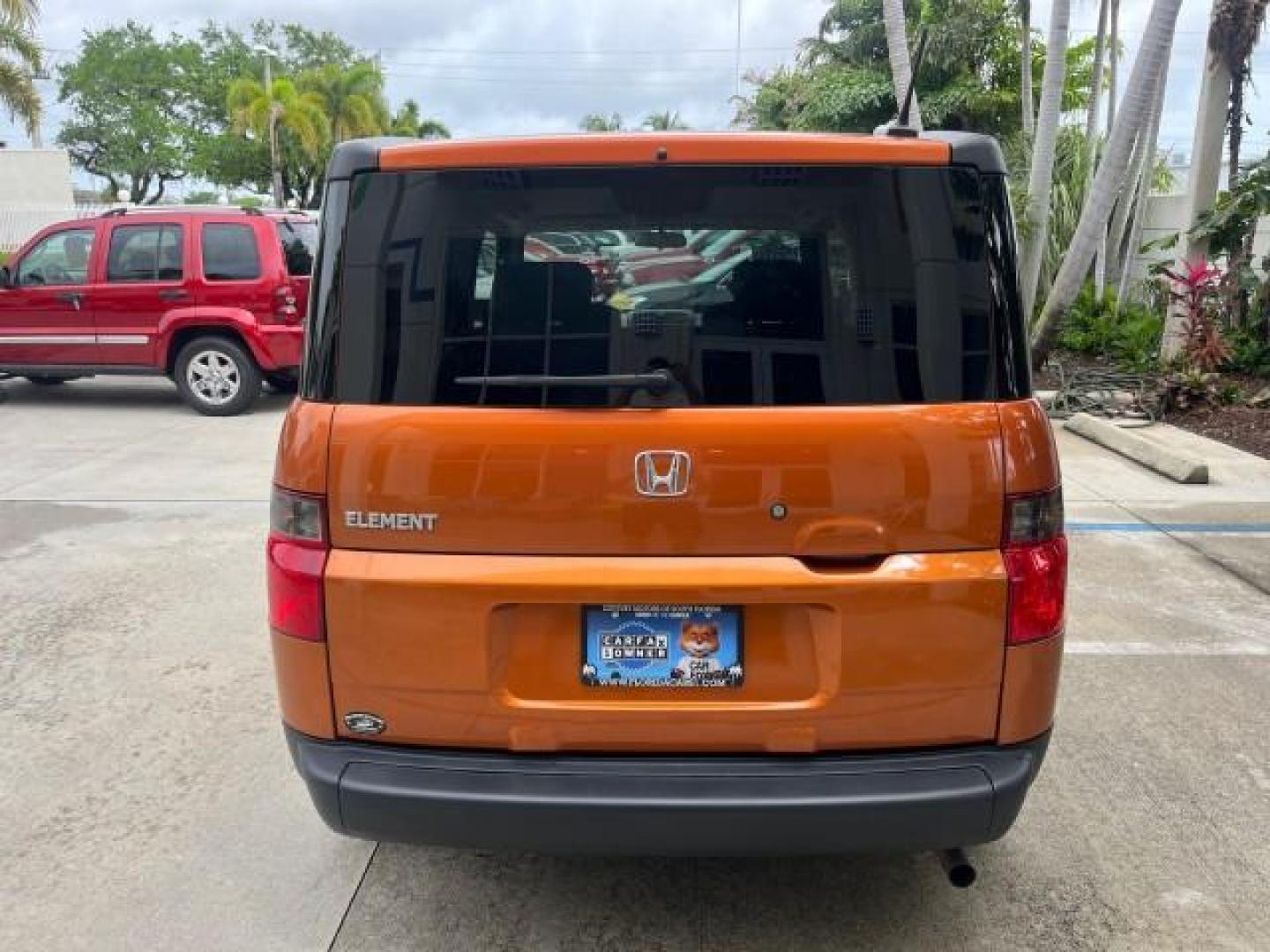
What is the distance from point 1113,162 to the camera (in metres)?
9.84

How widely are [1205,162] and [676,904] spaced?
37.0ft

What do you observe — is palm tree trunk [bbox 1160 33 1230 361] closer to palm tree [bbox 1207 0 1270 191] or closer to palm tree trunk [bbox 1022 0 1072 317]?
palm tree [bbox 1207 0 1270 191]

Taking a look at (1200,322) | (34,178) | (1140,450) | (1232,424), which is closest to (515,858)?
(1140,450)

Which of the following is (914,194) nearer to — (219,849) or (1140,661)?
(219,849)

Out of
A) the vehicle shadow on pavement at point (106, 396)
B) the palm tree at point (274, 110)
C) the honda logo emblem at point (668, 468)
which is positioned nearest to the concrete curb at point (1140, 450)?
the honda logo emblem at point (668, 468)

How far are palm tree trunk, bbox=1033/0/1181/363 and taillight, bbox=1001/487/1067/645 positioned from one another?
26.9 feet

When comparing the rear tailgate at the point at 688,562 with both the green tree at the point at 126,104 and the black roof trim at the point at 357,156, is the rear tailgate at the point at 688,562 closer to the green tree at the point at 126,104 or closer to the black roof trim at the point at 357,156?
the black roof trim at the point at 357,156

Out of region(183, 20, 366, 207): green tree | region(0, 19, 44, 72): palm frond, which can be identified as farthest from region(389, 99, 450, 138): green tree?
region(0, 19, 44, 72): palm frond

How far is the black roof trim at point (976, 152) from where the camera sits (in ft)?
7.45

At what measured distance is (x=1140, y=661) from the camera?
14.5 feet

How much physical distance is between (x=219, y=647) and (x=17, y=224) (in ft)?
80.1

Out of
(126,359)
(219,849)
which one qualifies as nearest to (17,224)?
(126,359)

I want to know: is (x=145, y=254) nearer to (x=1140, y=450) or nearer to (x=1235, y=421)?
(x=1140, y=450)

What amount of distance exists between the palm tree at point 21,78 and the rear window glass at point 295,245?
445 inches
